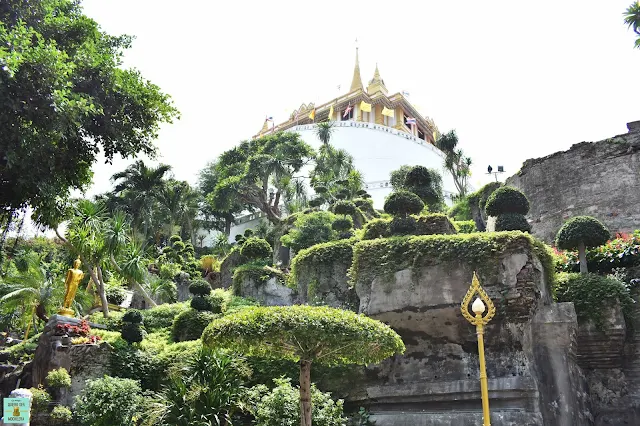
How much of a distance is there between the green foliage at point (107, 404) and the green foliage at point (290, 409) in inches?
106

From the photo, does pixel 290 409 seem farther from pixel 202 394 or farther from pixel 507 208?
pixel 507 208

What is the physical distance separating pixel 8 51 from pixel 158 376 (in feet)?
27.7

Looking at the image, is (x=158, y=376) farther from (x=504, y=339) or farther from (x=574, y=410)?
(x=574, y=410)

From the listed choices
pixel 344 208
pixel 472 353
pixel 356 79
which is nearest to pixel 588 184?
pixel 344 208

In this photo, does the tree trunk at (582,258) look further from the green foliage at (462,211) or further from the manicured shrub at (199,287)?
the green foliage at (462,211)

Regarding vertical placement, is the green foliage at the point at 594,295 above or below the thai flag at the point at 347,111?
below

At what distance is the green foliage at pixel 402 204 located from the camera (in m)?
13.9

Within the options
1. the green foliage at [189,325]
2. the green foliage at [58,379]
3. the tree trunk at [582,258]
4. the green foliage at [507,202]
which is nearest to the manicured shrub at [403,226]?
the green foliage at [507,202]

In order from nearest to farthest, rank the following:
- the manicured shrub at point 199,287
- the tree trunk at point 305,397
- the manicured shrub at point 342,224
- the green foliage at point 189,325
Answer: the tree trunk at point 305,397
the green foliage at point 189,325
the manicured shrub at point 199,287
the manicured shrub at point 342,224

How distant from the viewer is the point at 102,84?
30.5 ft

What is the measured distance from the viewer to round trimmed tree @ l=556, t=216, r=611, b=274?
12797 millimetres

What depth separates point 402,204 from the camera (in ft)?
45.4

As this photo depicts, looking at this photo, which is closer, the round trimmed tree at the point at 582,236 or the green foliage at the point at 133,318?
the round trimmed tree at the point at 582,236

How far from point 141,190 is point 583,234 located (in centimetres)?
Answer: 2524
